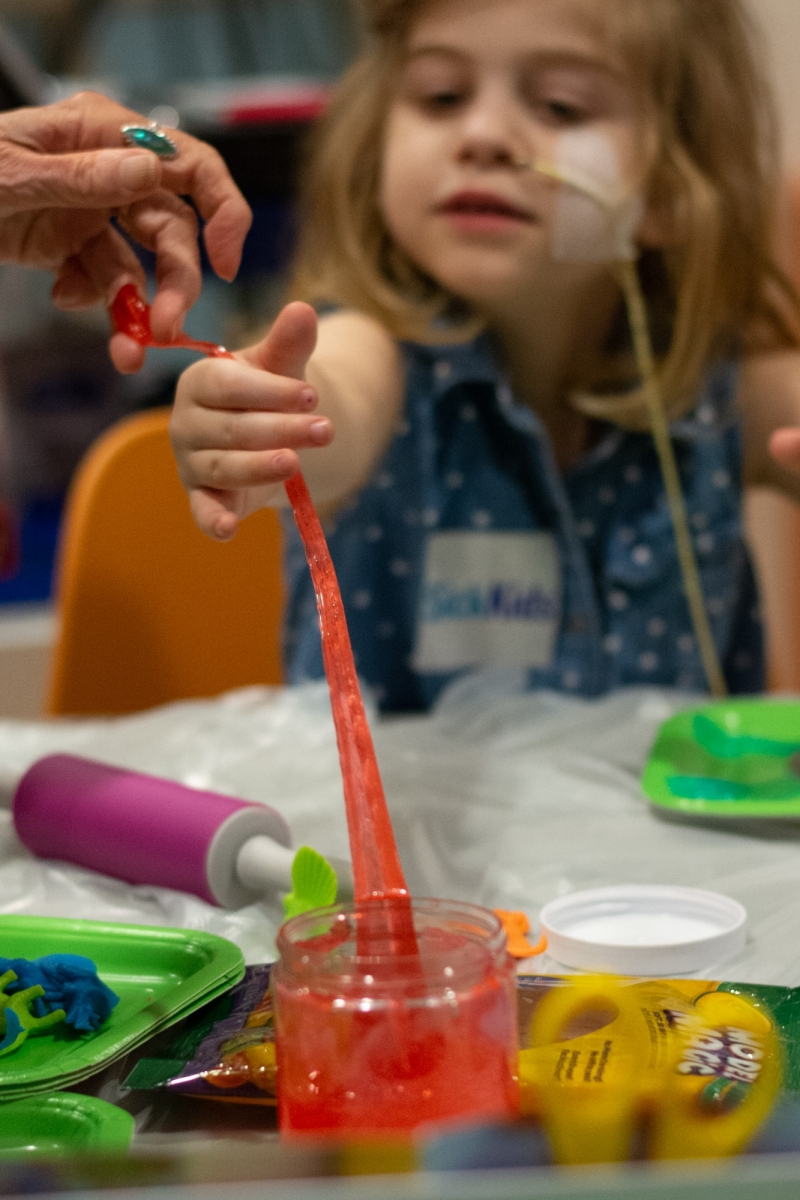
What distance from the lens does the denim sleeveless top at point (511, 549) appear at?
1066 millimetres

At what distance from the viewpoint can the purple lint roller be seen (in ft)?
1.65

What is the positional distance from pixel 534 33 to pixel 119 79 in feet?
4.20

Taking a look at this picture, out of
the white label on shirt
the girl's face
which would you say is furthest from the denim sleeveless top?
the girl's face

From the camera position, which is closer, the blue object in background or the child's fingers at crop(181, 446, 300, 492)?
the child's fingers at crop(181, 446, 300, 492)

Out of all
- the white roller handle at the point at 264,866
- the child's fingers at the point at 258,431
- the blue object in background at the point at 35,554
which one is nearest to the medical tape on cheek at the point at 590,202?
the child's fingers at the point at 258,431

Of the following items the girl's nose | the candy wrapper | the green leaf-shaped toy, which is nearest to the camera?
the candy wrapper

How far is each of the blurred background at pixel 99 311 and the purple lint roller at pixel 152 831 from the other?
3.63 feet

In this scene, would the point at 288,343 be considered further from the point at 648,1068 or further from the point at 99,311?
the point at 99,311

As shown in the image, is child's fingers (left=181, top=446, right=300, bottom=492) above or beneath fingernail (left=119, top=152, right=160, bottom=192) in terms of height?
beneath

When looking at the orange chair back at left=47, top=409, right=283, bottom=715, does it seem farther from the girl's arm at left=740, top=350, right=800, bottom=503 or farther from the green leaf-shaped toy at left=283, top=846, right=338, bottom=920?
the green leaf-shaped toy at left=283, top=846, right=338, bottom=920

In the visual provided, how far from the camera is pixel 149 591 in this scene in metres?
1.20

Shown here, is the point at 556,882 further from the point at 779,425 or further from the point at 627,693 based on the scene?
the point at 779,425

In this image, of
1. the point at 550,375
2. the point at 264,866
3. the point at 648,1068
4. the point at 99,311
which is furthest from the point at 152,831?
the point at 99,311

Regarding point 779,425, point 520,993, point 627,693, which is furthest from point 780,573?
point 520,993
